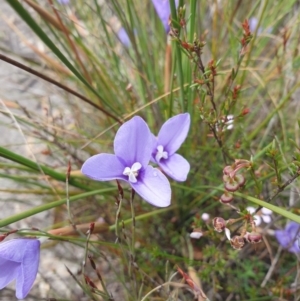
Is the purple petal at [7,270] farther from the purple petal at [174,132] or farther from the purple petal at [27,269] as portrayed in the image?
the purple petal at [174,132]

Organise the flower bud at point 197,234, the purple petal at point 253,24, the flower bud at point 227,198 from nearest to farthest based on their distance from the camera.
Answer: the flower bud at point 227,198 < the flower bud at point 197,234 < the purple petal at point 253,24

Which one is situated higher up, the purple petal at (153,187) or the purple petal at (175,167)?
the purple petal at (153,187)

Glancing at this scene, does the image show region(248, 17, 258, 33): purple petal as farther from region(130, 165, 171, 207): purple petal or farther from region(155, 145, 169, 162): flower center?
region(130, 165, 171, 207): purple petal

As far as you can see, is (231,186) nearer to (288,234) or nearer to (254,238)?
(254,238)

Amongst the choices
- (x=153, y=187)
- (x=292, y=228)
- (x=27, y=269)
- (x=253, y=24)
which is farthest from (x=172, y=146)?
(x=253, y=24)

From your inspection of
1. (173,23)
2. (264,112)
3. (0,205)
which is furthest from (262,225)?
(0,205)

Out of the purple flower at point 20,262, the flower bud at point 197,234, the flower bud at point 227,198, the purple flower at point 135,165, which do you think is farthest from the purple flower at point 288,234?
the purple flower at point 20,262

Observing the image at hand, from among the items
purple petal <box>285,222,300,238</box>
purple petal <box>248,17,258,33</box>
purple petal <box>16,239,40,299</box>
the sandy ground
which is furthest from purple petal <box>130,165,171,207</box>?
purple petal <box>248,17,258,33</box>
